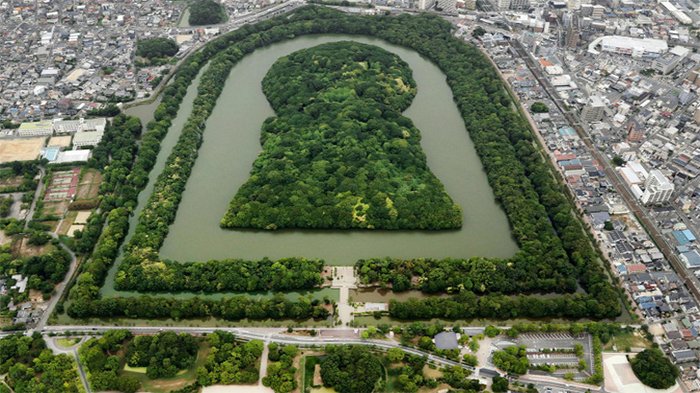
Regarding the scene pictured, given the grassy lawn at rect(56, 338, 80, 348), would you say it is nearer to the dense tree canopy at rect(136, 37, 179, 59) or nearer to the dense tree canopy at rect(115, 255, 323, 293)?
the dense tree canopy at rect(115, 255, 323, 293)

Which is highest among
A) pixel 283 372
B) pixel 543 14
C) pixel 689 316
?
pixel 543 14

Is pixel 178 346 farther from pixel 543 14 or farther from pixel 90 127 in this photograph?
pixel 543 14

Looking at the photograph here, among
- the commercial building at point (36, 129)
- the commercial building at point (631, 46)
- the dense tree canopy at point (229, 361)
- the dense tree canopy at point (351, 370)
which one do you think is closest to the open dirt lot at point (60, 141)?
the commercial building at point (36, 129)

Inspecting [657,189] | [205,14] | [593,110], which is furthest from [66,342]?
[205,14]

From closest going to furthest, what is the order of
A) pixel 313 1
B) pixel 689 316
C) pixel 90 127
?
pixel 689 316, pixel 90 127, pixel 313 1

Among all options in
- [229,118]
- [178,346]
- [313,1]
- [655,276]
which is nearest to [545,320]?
[655,276]
